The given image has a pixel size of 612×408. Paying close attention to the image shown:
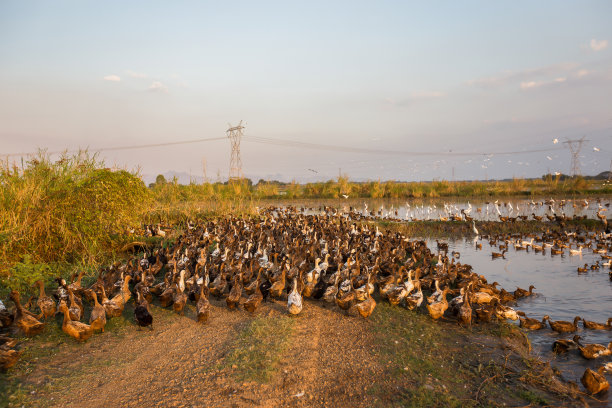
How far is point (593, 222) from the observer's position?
20.0 meters

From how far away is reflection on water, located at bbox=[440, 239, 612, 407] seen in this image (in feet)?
21.6

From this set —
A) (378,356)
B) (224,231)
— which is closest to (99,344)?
(378,356)

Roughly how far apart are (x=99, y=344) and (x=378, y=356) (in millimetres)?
4530

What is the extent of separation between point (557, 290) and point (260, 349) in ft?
29.0

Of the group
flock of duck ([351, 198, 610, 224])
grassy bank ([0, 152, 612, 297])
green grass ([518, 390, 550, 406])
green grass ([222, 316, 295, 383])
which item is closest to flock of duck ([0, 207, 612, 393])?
green grass ([222, 316, 295, 383])

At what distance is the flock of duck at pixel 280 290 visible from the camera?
6.69 metres

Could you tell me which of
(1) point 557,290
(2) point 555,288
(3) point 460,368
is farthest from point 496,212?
(3) point 460,368

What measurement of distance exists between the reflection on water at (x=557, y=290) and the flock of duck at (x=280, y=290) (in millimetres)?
238

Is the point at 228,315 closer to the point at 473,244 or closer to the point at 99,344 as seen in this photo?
the point at 99,344

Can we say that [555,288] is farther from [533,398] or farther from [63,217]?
[63,217]

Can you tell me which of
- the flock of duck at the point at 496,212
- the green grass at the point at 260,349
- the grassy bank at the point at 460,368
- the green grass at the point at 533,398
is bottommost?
the green grass at the point at 533,398

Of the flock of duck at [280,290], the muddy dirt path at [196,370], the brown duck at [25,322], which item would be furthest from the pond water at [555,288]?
the brown duck at [25,322]

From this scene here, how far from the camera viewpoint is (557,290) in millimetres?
10578

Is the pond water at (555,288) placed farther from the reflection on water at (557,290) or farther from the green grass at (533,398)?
the green grass at (533,398)
